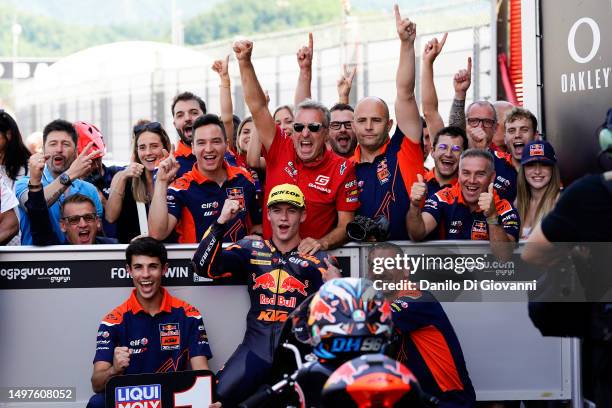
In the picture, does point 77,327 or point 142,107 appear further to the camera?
point 142,107

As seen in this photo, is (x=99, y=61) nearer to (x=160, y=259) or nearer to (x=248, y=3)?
(x=160, y=259)

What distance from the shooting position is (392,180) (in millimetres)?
7645

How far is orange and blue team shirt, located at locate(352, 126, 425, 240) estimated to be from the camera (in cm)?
754

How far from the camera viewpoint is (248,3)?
10069 cm

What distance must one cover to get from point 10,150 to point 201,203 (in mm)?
1543

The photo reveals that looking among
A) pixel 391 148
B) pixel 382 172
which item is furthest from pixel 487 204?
pixel 391 148

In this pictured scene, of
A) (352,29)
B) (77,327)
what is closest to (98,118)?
(352,29)

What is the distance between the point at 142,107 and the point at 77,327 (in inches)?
698

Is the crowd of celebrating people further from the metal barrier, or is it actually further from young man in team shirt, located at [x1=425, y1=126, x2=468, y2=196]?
the metal barrier

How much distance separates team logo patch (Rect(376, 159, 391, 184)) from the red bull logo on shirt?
222 cm

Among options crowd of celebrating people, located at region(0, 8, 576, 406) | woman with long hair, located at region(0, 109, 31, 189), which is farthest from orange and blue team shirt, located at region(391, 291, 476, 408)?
woman with long hair, located at region(0, 109, 31, 189)

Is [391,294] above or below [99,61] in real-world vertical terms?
below

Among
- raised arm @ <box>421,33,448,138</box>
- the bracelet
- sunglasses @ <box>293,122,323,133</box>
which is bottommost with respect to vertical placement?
the bracelet

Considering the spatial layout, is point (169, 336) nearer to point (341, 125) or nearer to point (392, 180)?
point (392, 180)
